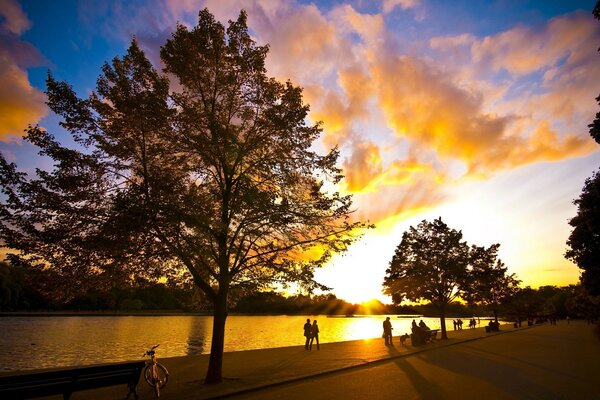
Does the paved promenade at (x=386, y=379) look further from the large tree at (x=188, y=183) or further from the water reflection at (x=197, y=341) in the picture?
the water reflection at (x=197, y=341)

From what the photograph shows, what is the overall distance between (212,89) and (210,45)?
1573mm

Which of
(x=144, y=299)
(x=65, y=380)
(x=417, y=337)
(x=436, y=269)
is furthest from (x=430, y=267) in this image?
(x=144, y=299)

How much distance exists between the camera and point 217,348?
514 inches

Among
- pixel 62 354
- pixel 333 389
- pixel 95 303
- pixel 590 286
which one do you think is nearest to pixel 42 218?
pixel 333 389

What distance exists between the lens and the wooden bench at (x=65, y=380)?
26.8 ft

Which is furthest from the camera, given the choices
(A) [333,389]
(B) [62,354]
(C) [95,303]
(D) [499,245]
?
(C) [95,303]

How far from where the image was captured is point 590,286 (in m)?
23.2

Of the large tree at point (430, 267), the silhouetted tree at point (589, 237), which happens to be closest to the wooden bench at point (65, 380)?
the silhouetted tree at point (589, 237)

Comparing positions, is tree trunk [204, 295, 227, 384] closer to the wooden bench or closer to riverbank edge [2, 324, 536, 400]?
riverbank edge [2, 324, 536, 400]

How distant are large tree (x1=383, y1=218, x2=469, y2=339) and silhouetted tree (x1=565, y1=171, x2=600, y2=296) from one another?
1098 cm

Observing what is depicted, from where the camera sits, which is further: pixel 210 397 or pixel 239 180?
pixel 239 180

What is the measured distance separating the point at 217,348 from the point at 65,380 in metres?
4.93

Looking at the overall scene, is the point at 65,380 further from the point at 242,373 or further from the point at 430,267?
the point at 430,267

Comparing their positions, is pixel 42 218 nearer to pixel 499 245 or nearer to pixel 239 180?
pixel 239 180
